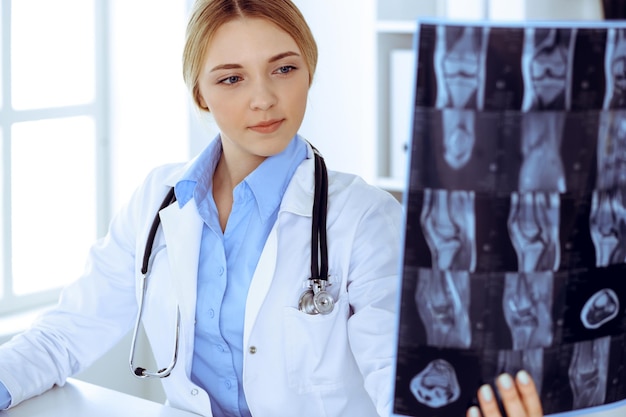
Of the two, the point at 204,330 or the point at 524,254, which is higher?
the point at 524,254

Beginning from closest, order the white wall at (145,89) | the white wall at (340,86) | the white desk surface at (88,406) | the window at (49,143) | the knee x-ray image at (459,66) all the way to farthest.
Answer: the knee x-ray image at (459,66), the white desk surface at (88,406), the window at (49,143), the white wall at (145,89), the white wall at (340,86)

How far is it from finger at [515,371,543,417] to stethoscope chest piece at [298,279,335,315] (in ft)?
1.61

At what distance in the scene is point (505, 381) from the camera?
0.87 meters

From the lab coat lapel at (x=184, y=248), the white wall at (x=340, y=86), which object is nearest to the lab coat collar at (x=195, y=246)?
the lab coat lapel at (x=184, y=248)

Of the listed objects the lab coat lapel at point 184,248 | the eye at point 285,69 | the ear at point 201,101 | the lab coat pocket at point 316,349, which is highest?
the eye at point 285,69

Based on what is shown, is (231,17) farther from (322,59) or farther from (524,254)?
(322,59)

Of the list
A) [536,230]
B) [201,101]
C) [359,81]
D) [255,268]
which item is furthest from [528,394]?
[359,81]

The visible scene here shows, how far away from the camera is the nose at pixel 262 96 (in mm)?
1341

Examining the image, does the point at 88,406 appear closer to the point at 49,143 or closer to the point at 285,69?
the point at 285,69

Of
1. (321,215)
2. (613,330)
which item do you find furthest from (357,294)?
(613,330)

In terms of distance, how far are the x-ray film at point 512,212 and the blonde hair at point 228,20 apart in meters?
0.60

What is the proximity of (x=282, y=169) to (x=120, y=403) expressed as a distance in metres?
0.43

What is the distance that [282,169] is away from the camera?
58.2 inches

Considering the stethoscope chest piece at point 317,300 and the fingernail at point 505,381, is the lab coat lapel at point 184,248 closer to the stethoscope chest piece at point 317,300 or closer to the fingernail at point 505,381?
the stethoscope chest piece at point 317,300
